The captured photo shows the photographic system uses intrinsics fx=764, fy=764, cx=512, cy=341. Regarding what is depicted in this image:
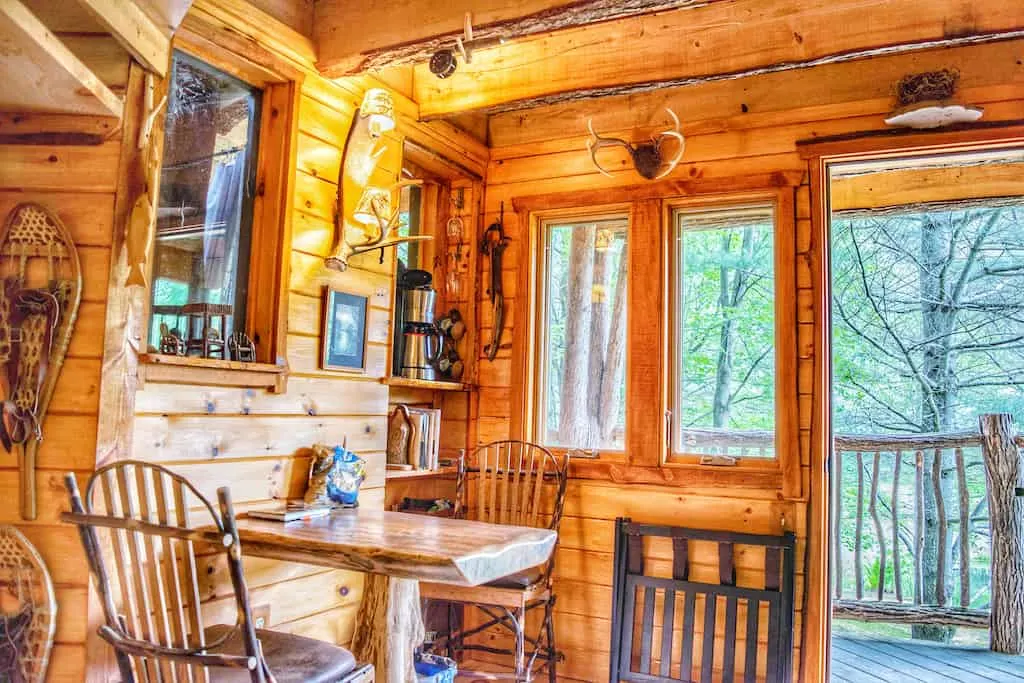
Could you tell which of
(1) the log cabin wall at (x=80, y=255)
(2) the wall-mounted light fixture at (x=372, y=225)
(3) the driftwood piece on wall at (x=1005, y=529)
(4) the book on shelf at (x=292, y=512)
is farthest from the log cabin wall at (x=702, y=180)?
(1) the log cabin wall at (x=80, y=255)

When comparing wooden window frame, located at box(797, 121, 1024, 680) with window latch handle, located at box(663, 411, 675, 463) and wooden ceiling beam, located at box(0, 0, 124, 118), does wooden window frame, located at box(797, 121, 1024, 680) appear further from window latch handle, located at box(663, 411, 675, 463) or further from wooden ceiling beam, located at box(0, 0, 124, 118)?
wooden ceiling beam, located at box(0, 0, 124, 118)

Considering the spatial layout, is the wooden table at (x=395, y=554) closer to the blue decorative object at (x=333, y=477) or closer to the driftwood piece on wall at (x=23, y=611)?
the blue decorative object at (x=333, y=477)

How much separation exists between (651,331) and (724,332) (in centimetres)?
32

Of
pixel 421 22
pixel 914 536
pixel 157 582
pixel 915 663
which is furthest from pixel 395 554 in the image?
pixel 914 536

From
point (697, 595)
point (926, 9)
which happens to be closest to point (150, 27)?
point (926, 9)

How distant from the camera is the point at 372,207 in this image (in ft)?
9.50

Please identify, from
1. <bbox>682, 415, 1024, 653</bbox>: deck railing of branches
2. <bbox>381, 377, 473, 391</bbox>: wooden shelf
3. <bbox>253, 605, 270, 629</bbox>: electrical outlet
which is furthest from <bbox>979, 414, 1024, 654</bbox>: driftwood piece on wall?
<bbox>253, 605, 270, 629</bbox>: electrical outlet

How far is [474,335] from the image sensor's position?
151 inches

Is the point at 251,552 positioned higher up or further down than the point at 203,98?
further down

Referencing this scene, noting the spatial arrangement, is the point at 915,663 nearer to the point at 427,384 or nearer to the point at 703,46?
the point at 427,384

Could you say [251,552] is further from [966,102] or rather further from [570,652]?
[966,102]

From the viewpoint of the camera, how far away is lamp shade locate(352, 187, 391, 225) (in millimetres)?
2877

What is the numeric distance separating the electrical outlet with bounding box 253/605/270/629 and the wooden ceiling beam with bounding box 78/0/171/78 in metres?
1.64

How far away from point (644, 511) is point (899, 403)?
3835 millimetres
